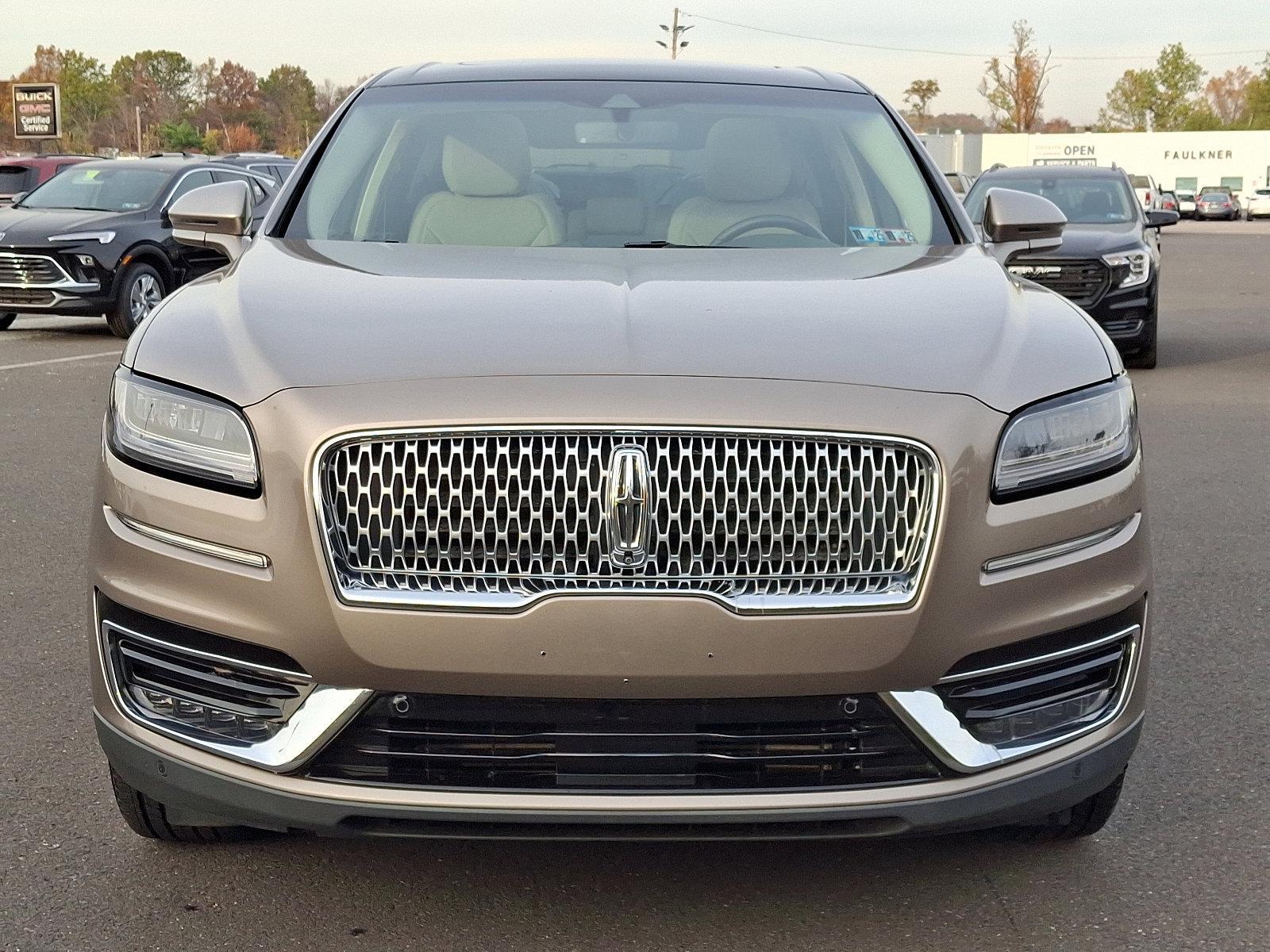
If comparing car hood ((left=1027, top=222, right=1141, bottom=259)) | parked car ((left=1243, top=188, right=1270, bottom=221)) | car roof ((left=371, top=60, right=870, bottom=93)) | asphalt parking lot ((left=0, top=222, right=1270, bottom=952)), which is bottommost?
parked car ((left=1243, top=188, right=1270, bottom=221))

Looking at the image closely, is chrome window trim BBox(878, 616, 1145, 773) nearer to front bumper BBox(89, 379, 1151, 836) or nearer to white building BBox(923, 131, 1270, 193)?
front bumper BBox(89, 379, 1151, 836)

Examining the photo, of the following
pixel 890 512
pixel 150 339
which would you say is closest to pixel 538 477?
pixel 890 512

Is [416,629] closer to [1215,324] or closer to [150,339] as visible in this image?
[150,339]

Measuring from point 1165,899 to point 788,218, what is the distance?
195cm

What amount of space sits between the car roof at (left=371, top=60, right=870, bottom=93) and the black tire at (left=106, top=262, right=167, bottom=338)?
415 inches

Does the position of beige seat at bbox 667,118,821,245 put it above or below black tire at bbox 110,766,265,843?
above

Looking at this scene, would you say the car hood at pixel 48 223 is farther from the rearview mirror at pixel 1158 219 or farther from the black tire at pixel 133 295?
the rearview mirror at pixel 1158 219

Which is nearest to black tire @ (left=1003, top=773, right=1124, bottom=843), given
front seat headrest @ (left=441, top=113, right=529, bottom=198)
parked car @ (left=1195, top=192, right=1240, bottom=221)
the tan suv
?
the tan suv

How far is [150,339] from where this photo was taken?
3070mm

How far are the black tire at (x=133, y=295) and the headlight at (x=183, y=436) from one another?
12.3 meters

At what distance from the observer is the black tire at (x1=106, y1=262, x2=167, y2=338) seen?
48.7ft

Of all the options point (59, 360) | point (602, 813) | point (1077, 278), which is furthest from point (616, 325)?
point (59, 360)

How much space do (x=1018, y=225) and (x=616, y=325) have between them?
1717mm

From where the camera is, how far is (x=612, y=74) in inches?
184
